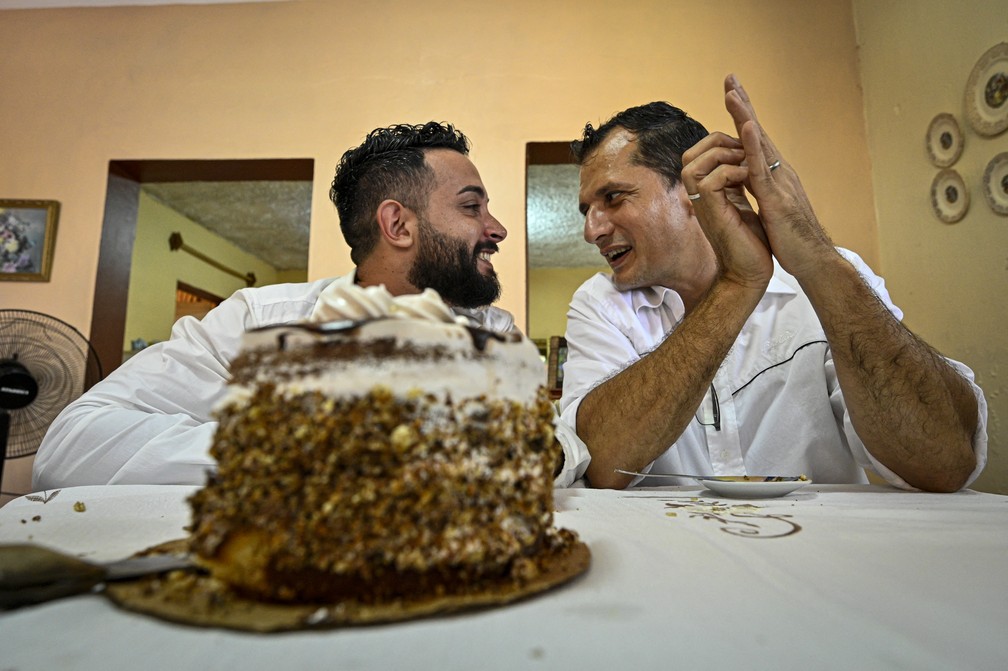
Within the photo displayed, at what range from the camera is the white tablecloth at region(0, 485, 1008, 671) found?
33 centimetres

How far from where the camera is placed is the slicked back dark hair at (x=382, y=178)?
182cm

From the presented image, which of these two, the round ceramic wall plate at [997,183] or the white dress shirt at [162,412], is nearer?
the white dress shirt at [162,412]

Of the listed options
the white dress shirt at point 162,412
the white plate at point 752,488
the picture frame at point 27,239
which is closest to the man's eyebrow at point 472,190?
the white dress shirt at point 162,412

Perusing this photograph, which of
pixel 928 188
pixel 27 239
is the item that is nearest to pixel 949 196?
pixel 928 188

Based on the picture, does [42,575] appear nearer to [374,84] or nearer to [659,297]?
[659,297]

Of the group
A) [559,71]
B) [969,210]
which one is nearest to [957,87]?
[969,210]

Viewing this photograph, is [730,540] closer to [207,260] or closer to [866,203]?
[866,203]

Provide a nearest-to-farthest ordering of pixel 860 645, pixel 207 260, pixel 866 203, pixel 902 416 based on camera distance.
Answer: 1. pixel 860 645
2. pixel 902 416
3. pixel 866 203
4. pixel 207 260

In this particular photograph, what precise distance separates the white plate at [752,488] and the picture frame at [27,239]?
3887 mm

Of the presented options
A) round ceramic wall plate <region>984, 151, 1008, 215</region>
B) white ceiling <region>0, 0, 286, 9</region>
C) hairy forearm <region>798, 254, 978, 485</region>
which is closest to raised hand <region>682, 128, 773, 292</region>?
hairy forearm <region>798, 254, 978, 485</region>

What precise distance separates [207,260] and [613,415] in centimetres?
706

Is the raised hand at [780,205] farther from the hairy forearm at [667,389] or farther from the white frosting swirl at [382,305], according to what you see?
the white frosting swirl at [382,305]

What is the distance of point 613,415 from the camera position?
133 centimetres

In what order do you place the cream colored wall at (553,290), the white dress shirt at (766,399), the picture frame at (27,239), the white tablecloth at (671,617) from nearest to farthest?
the white tablecloth at (671,617) < the white dress shirt at (766,399) < the picture frame at (27,239) < the cream colored wall at (553,290)
